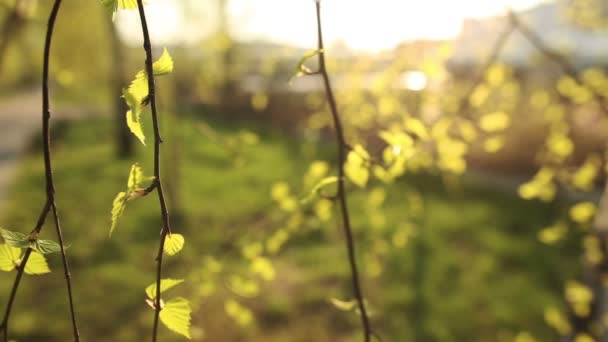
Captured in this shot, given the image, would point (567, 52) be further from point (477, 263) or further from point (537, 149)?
point (537, 149)

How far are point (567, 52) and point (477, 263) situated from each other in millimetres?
2155

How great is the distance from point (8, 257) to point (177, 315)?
20 cm

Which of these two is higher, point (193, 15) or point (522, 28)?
point (522, 28)

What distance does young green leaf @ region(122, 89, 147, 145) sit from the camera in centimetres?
47

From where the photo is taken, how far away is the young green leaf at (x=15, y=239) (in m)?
0.48

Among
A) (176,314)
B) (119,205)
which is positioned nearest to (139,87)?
(119,205)

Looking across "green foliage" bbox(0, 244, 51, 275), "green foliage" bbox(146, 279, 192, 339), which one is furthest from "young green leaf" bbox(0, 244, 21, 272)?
"green foliage" bbox(146, 279, 192, 339)

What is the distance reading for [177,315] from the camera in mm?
560

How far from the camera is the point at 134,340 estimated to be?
3527 mm

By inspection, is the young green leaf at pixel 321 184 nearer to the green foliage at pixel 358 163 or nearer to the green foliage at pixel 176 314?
the green foliage at pixel 358 163

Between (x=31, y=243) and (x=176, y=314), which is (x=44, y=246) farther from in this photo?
(x=176, y=314)

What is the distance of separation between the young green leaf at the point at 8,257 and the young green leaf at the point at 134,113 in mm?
212

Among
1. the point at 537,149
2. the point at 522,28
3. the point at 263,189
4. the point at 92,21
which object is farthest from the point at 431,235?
the point at 92,21

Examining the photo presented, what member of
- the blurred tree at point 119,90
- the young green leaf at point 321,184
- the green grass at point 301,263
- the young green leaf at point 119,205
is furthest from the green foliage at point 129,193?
the blurred tree at point 119,90
